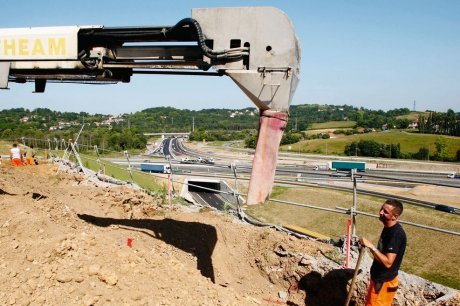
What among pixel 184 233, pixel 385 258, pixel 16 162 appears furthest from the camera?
pixel 16 162

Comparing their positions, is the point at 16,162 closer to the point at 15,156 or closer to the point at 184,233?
the point at 15,156

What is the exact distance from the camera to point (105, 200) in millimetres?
10211

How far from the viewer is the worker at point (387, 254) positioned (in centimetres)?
421

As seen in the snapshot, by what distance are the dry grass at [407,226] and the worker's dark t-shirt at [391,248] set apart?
6055 millimetres

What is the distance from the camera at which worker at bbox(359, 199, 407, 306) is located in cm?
421

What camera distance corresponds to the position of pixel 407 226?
15.3 metres

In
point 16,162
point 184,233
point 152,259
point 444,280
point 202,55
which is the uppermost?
point 202,55

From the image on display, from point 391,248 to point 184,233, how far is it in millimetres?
4659

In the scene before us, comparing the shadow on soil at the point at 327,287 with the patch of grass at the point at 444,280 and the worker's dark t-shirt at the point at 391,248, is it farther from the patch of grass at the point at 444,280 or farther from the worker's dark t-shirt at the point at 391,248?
the patch of grass at the point at 444,280

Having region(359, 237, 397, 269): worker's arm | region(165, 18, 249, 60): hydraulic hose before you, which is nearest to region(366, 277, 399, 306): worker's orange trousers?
region(359, 237, 397, 269): worker's arm

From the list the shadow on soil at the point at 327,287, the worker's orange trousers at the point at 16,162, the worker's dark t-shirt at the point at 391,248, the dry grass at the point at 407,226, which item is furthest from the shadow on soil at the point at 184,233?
the worker's orange trousers at the point at 16,162

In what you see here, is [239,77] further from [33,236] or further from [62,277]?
[33,236]

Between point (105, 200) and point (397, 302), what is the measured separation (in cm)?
755

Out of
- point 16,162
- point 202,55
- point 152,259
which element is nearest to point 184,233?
point 152,259
